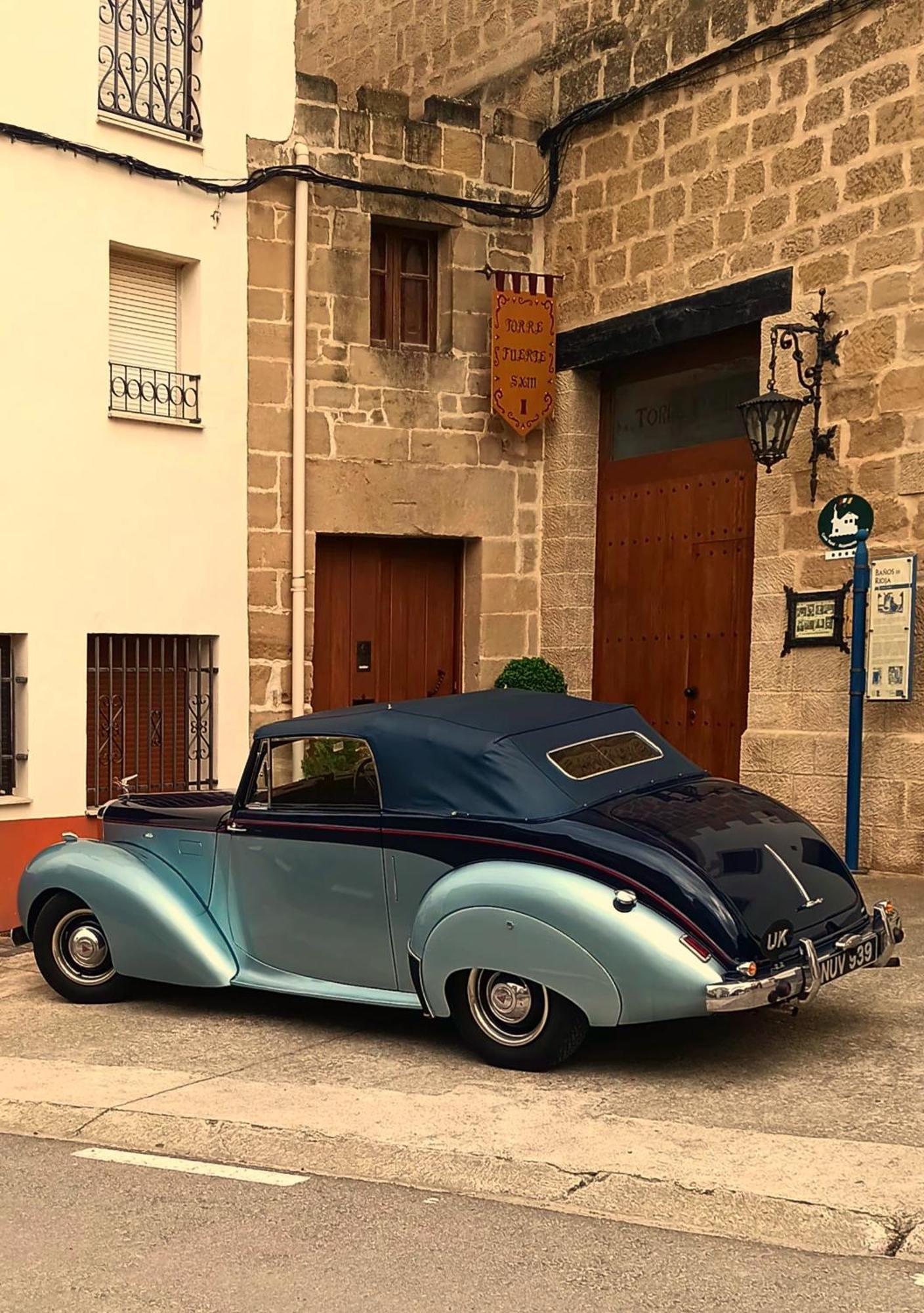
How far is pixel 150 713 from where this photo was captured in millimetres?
10898

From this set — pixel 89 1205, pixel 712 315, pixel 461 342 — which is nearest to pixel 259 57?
pixel 461 342

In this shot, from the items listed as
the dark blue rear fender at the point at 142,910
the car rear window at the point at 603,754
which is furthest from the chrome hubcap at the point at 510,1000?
the dark blue rear fender at the point at 142,910

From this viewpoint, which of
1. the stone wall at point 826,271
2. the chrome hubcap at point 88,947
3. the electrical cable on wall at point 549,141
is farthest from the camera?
the electrical cable on wall at point 549,141

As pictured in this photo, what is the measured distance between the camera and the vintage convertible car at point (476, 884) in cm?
549

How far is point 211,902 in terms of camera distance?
6938 mm

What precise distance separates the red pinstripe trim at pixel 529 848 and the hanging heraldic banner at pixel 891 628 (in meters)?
4.28

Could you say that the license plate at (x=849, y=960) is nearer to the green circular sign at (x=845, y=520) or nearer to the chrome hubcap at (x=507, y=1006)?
the chrome hubcap at (x=507, y=1006)

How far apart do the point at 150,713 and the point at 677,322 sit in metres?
4.86

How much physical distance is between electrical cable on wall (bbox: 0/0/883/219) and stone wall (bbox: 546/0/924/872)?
10 centimetres

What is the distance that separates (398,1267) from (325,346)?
8.69 m

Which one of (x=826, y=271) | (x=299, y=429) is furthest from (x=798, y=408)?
(x=299, y=429)

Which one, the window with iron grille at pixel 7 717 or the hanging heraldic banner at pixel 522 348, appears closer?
the window with iron grille at pixel 7 717

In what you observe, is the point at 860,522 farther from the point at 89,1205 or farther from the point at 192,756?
the point at 89,1205

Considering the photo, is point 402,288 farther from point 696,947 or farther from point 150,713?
point 696,947
